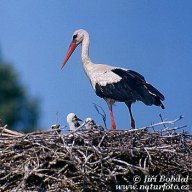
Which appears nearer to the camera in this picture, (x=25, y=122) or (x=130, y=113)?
(x=130, y=113)

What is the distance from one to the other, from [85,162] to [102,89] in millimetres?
4230

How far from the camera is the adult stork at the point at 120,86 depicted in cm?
1224

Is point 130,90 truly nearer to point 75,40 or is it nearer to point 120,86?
point 120,86

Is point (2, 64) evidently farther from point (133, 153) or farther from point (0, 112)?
point (133, 153)

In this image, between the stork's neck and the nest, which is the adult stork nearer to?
the stork's neck

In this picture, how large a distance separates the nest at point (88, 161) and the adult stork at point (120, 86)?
275cm

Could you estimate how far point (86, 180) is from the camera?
8719mm

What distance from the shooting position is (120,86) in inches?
497

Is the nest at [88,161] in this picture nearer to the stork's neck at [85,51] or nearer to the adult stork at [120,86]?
the adult stork at [120,86]

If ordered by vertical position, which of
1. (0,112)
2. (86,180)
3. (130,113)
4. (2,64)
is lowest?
(86,180)

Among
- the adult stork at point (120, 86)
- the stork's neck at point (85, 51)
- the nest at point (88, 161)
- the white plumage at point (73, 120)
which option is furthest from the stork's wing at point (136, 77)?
the nest at point (88, 161)

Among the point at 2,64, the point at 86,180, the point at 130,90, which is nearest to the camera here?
the point at 86,180

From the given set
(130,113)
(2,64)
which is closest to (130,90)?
(130,113)

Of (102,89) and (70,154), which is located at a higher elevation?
(102,89)
